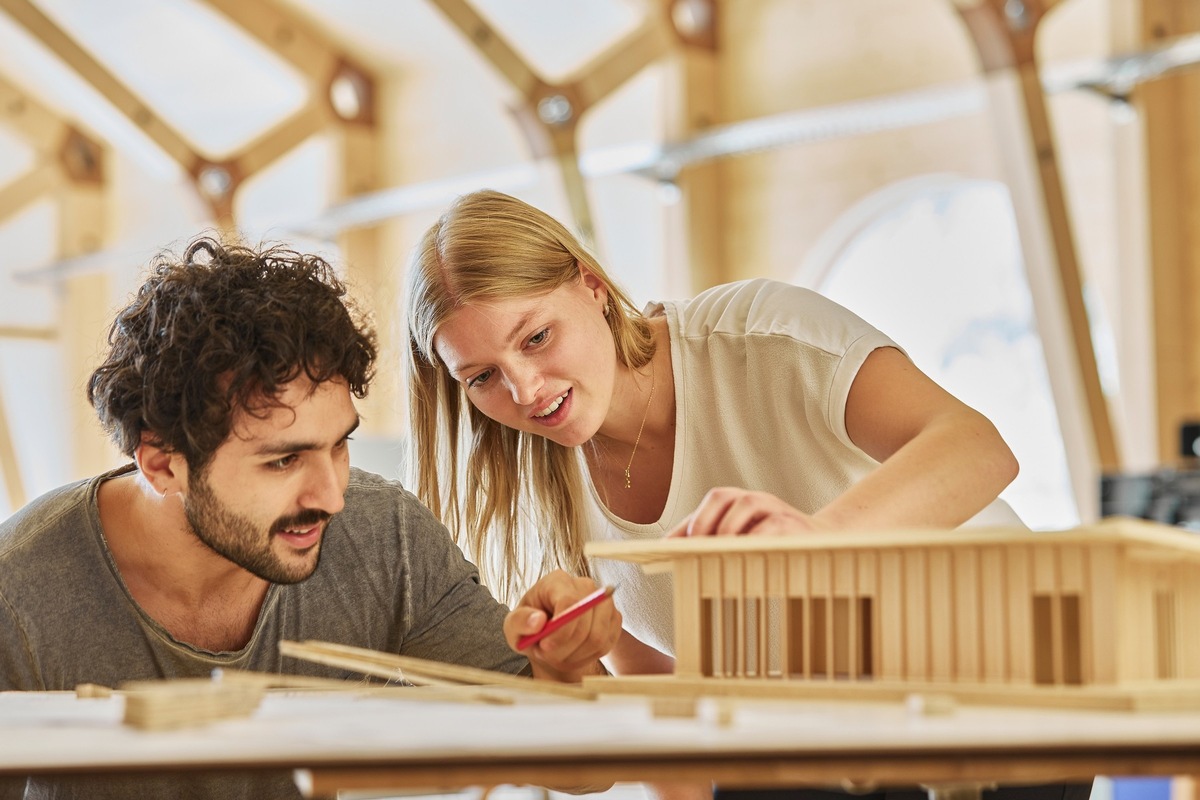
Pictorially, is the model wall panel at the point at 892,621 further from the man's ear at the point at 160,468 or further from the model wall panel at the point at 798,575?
the man's ear at the point at 160,468

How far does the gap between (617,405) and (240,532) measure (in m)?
0.61

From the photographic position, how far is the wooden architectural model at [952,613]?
→ 113cm

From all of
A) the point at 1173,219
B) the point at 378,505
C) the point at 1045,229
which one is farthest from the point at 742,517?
the point at 1173,219

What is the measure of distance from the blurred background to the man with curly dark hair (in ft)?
1.18

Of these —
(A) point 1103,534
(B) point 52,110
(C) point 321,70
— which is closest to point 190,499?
(A) point 1103,534

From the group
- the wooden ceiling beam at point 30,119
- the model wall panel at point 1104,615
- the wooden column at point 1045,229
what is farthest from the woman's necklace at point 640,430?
the wooden ceiling beam at point 30,119

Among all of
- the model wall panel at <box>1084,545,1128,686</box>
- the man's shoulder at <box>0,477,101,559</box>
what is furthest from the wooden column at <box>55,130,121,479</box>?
the model wall panel at <box>1084,545,1128,686</box>

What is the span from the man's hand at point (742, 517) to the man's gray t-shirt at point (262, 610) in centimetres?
52

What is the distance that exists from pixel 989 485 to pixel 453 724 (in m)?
0.82

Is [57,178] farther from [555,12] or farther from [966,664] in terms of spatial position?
[966,664]

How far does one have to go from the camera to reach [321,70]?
8320 millimetres

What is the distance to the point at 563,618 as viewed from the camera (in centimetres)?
150

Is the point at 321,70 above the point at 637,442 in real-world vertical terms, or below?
above

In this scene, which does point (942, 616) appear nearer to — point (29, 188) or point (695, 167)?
point (695, 167)
